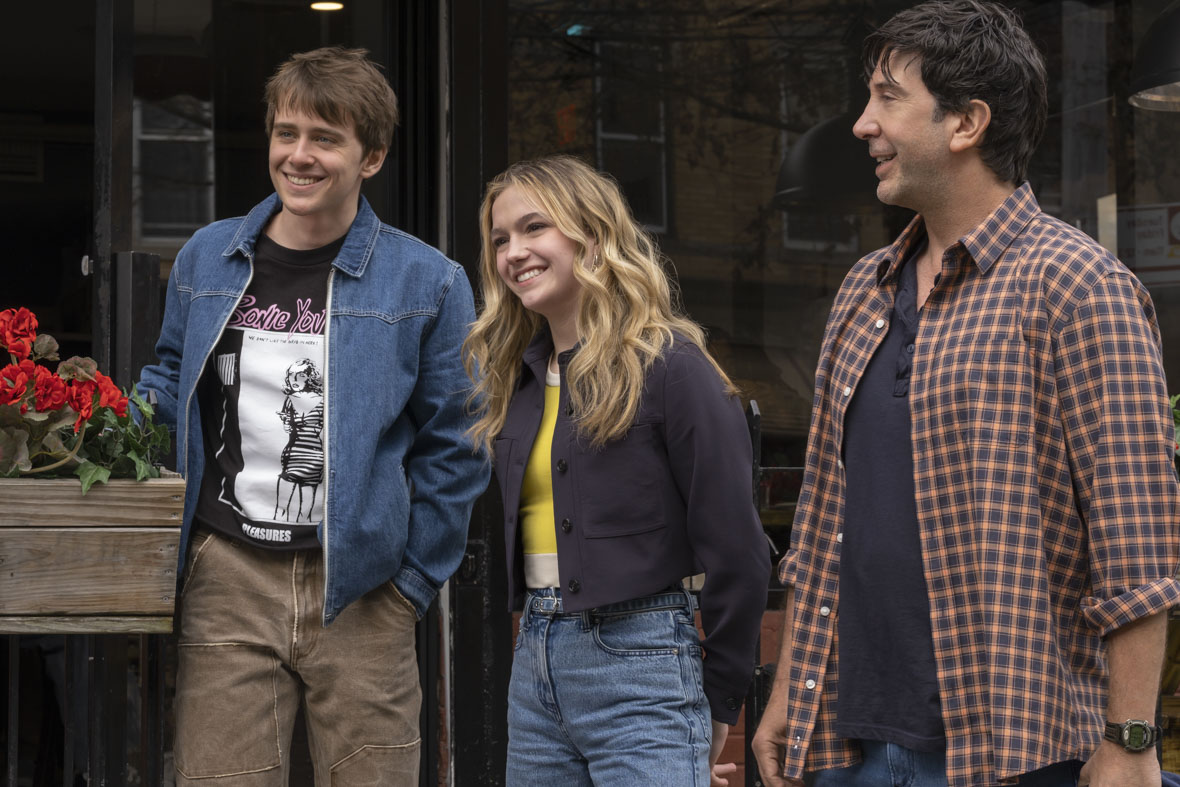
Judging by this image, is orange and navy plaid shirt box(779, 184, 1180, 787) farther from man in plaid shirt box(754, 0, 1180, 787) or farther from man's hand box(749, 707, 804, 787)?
man's hand box(749, 707, 804, 787)

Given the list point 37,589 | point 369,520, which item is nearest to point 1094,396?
point 369,520

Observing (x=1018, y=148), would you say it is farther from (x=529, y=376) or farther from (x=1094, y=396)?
(x=529, y=376)

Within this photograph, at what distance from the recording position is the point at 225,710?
9.11ft

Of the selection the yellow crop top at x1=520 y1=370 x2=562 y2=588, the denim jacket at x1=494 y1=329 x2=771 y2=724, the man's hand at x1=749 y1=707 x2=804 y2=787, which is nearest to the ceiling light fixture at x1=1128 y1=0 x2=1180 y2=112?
the denim jacket at x1=494 y1=329 x2=771 y2=724

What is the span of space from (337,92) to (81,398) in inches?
33.5

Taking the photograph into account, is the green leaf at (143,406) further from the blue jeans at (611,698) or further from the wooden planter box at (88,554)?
the blue jeans at (611,698)

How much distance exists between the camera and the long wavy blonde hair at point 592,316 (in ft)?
7.79

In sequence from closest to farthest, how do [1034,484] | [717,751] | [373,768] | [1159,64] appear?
[1034,484] → [717,751] → [373,768] → [1159,64]

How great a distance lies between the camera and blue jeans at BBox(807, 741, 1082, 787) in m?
2.00

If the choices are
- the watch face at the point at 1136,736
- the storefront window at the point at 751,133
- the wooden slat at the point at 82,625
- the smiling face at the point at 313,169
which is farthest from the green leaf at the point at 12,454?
the storefront window at the point at 751,133

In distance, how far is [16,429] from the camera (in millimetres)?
2588

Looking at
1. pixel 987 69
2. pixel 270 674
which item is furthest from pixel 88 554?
pixel 987 69

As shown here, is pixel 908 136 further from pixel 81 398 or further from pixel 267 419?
pixel 81 398

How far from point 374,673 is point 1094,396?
163 centimetres
